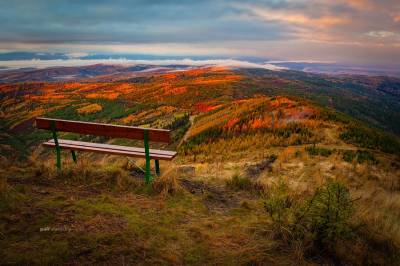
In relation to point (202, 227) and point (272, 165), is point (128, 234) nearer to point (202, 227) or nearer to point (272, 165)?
point (202, 227)

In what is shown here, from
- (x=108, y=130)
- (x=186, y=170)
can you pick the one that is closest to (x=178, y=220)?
(x=108, y=130)

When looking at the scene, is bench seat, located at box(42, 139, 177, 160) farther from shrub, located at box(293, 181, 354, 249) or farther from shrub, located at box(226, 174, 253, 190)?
shrub, located at box(293, 181, 354, 249)

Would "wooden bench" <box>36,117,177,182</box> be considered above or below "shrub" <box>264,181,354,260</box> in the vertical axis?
above

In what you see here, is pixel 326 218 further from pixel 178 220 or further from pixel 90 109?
pixel 90 109

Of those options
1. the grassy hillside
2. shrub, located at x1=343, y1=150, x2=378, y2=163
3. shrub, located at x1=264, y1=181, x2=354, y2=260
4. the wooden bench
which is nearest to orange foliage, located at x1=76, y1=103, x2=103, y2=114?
shrub, located at x1=343, y1=150, x2=378, y2=163

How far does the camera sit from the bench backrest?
6.22 metres

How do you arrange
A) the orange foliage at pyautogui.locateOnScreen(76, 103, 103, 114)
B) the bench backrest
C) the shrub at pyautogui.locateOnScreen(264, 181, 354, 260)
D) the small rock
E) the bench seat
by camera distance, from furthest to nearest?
the orange foliage at pyautogui.locateOnScreen(76, 103, 103, 114), the small rock, the bench seat, the bench backrest, the shrub at pyautogui.locateOnScreen(264, 181, 354, 260)

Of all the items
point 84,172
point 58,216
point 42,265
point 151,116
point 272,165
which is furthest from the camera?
point 151,116

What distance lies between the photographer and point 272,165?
1271 cm

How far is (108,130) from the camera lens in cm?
652

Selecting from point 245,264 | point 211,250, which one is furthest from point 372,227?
point 211,250

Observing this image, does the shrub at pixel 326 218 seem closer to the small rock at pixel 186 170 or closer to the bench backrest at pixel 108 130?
the bench backrest at pixel 108 130

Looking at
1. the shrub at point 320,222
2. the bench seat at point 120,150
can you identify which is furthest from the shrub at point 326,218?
the bench seat at point 120,150

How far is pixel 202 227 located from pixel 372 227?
8.62 ft
